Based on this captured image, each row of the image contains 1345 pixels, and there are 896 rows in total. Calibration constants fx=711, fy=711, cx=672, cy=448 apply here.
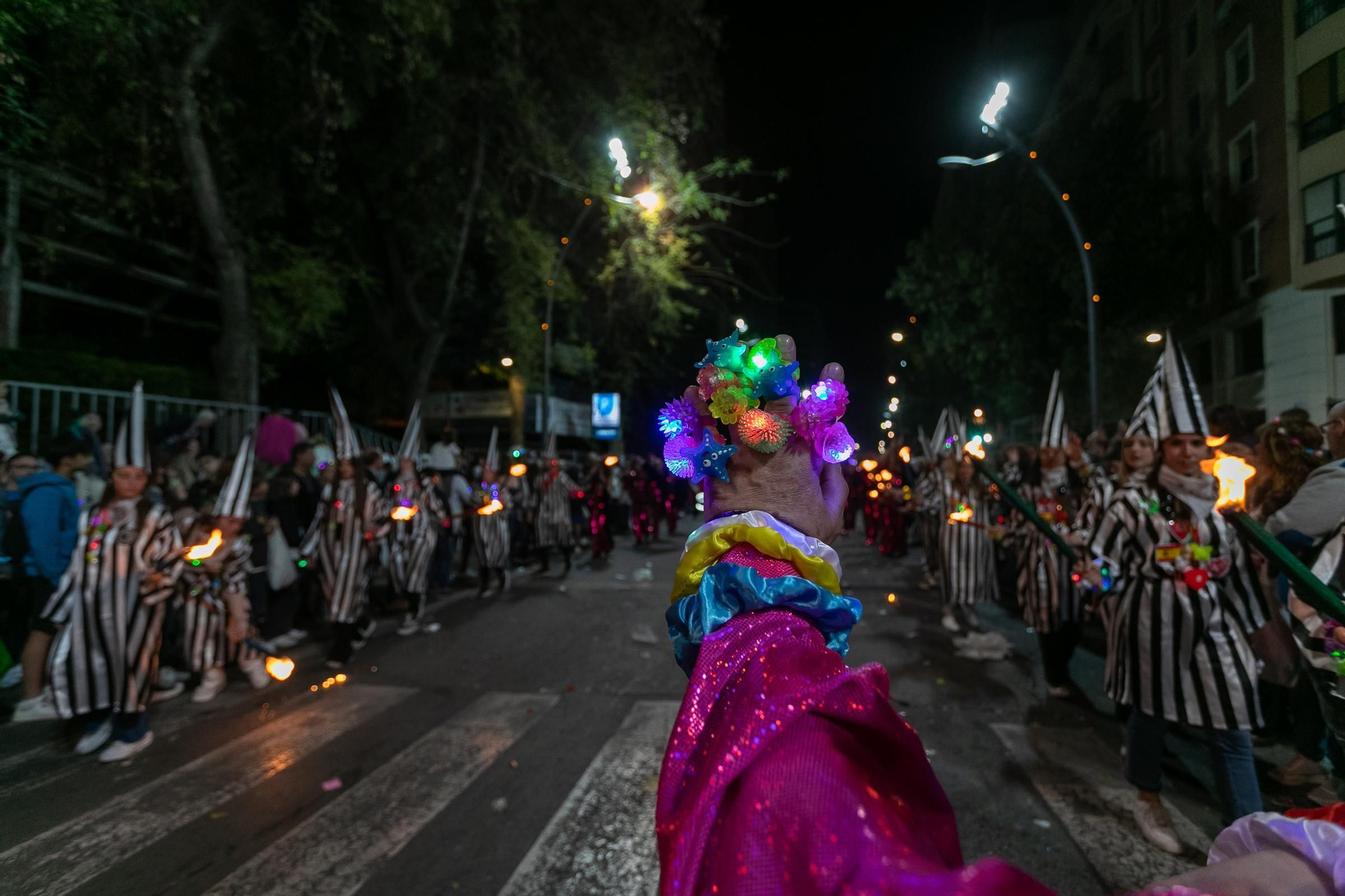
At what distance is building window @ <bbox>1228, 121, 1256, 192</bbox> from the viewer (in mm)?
4801

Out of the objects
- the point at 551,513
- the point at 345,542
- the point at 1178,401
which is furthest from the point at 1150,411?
the point at 551,513

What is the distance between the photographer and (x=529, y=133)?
1577 centimetres

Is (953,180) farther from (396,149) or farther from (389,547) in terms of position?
(389,547)

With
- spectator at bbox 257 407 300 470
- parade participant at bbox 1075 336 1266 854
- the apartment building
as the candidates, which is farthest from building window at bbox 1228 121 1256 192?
spectator at bbox 257 407 300 470

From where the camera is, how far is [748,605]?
1621 millimetres

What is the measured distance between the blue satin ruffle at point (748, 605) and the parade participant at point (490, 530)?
334 inches

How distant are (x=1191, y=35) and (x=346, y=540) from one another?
7.99 meters

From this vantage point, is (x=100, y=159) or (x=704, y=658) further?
(x=100, y=159)

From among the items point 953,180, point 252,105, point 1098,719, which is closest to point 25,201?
point 252,105

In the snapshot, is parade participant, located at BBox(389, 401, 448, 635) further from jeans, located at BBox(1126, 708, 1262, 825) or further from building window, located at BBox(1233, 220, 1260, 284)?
building window, located at BBox(1233, 220, 1260, 284)

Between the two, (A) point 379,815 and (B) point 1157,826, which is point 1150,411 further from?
(A) point 379,815

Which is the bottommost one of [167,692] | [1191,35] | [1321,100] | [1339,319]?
[167,692]

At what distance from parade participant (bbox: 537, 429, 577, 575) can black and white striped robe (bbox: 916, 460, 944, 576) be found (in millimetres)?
5902

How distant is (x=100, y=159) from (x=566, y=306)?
10534 millimetres
